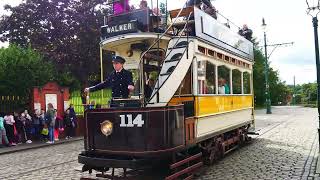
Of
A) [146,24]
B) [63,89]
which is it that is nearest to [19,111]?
[63,89]

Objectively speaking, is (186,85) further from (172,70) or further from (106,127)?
(106,127)

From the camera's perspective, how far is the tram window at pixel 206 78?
9891 millimetres

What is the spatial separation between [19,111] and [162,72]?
1278 cm

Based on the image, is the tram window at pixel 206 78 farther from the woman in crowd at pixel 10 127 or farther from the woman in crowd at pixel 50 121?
the woman in crowd at pixel 10 127

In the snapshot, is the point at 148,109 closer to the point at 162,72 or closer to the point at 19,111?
the point at 162,72

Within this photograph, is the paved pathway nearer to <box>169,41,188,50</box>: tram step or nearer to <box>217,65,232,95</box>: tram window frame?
<box>217,65,232,95</box>: tram window frame

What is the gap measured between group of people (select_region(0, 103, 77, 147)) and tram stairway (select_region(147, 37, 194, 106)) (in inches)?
434

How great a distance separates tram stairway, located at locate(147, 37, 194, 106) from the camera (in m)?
8.62

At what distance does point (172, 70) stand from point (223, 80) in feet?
10.9

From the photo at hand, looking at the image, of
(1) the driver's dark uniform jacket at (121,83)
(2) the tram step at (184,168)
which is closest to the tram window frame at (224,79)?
(2) the tram step at (184,168)

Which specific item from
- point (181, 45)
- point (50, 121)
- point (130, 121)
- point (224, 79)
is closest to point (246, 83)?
point (224, 79)

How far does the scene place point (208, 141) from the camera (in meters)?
10.6

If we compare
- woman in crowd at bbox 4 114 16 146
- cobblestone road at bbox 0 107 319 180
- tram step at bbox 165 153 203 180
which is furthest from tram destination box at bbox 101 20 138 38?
woman in crowd at bbox 4 114 16 146

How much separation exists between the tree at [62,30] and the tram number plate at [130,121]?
22105 mm
